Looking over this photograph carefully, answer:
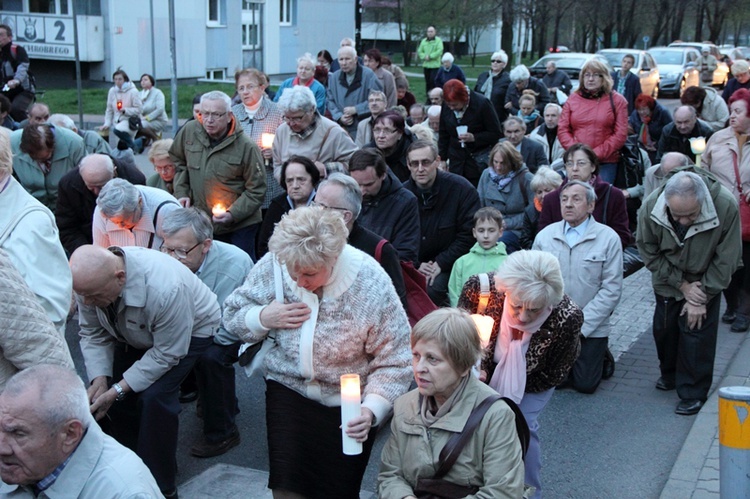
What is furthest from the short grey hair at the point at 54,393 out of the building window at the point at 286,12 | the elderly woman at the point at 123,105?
the building window at the point at 286,12

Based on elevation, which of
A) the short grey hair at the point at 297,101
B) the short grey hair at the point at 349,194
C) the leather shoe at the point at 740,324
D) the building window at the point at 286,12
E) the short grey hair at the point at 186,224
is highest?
the building window at the point at 286,12

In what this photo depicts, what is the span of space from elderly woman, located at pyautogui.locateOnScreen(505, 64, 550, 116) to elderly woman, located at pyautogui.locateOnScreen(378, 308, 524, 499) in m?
13.5

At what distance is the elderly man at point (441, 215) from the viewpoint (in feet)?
25.4

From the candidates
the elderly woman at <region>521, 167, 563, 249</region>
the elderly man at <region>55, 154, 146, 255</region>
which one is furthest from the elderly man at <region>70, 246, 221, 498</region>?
the elderly woman at <region>521, 167, 563, 249</region>

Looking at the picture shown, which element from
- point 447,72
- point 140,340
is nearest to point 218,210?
point 140,340

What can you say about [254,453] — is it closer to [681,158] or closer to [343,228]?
[343,228]

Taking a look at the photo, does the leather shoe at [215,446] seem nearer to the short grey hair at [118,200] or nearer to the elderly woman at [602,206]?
the short grey hair at [118,200]

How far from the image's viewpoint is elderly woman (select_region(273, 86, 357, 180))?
8.34m

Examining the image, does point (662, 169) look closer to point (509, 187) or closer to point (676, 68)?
point (509, 187)

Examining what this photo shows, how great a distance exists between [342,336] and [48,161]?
502 centimetres

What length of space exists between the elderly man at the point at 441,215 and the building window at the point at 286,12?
3303 centimetres

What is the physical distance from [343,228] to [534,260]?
114 centimetres

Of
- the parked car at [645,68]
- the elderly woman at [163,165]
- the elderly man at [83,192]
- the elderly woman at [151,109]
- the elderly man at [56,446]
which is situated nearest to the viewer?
the elderly man at [56,446]

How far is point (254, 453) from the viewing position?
20.8 feet
